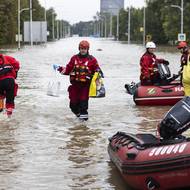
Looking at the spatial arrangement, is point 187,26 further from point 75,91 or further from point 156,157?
point 156,157

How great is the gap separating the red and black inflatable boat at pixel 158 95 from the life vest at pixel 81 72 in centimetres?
325

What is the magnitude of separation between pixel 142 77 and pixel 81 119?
11.7ft

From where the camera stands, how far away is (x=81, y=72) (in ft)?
38.4

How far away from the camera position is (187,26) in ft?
280

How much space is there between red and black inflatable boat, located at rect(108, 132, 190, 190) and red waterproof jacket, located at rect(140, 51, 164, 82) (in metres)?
7.72

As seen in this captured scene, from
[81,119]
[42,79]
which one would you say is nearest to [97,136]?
[81,119]

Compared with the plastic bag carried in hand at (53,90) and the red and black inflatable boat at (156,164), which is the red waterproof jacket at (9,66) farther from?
the red and black inflatable boat at (156,164)

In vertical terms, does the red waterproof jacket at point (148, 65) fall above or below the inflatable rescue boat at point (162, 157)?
above

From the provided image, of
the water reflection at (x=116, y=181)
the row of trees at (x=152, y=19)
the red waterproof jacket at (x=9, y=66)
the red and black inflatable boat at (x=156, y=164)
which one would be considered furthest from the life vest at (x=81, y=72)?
the row of trees at (x=152, y=19)

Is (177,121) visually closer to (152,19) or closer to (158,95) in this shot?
(158,95)

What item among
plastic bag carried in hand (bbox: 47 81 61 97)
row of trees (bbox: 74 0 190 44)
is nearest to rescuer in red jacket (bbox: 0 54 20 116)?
plastic bag carried in hand (bbox: 47 81 61 97)

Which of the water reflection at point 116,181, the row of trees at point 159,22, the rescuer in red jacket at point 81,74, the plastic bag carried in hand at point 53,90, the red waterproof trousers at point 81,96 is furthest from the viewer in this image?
the row of trees at point 159,22

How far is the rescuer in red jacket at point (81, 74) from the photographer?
460 inches

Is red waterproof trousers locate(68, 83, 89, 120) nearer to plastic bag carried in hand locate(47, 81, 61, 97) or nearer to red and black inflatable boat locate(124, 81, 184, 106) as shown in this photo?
red and black inflatable boat locate(124, 81, 184, 106)
